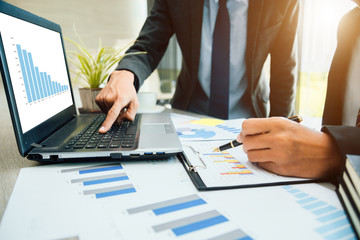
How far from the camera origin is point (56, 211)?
362 millimetres

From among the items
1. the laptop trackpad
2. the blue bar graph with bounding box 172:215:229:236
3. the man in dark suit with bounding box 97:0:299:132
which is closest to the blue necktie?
the man in dark suit with bounding box 97:0:299:132

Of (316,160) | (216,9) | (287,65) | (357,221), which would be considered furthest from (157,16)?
(357,221)

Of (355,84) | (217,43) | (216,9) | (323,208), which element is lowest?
(323,208)

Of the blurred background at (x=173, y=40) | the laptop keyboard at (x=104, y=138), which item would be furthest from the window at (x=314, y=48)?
the laptop keyboard at (x=104, y=138)

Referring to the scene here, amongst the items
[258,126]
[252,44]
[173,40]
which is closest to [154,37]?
[252,44]

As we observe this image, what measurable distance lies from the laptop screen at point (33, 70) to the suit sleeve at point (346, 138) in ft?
1.93

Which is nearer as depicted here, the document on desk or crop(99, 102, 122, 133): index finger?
the document on desk

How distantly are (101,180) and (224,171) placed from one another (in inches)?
9.4

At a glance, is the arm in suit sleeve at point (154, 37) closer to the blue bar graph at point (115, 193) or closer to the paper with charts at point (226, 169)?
the paper with charts at point (226, 169)

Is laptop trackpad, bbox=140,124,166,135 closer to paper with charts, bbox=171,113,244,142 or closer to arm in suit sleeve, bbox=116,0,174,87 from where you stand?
paper with charts, bbox=171,113,244,142

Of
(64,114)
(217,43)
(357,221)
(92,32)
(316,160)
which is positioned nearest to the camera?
(357,221)

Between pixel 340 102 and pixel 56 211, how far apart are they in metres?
0.94

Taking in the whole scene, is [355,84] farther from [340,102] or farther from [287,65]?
→ [287,65]

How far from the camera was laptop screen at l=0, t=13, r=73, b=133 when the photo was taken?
49 centimetres
